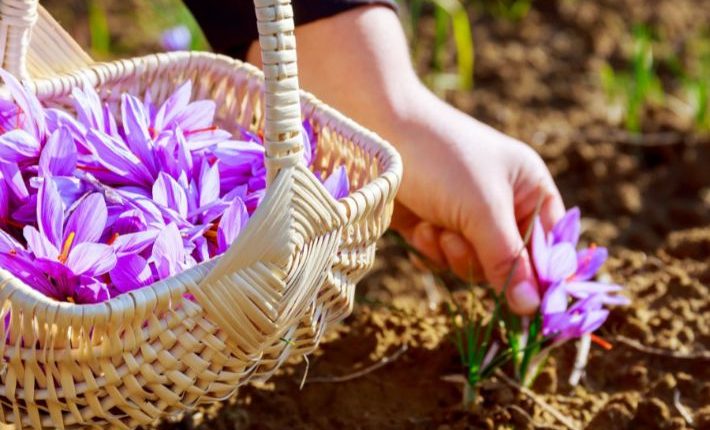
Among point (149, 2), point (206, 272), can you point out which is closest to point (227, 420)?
point (206, 272)

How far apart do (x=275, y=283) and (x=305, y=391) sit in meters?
0.59

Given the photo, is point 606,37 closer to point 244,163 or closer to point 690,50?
point 690,50

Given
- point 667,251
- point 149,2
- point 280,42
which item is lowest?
point 667,251

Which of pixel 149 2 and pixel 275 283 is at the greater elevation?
pixel 275 283

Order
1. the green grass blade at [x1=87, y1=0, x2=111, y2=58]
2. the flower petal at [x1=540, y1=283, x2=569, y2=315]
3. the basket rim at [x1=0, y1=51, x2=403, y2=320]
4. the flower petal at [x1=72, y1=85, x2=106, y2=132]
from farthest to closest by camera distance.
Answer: the green grass blade at [x1=87, y1=0, x2=111, y2=58], the flower petal at [x1=540, y1=283, x2=569, y2=315], the flower petal at [x1=72, y1=85, x2=106, y2=132], the basket rim at [x1=0, y1=51, x2=403, y2=320]

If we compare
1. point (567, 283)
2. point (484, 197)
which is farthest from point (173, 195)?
point (567, 283)

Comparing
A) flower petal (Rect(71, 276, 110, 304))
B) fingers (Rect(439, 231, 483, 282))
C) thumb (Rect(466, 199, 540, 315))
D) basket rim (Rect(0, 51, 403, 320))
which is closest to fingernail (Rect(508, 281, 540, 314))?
thumb (Rect(466, 199, 540, 315))

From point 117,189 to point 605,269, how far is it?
43.7 inches

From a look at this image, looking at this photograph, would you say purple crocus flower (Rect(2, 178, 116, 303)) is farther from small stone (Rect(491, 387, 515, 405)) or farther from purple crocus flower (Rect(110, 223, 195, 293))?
small stone (Rect(491, 387, 515, 405))

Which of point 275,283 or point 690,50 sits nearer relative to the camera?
point 275,283

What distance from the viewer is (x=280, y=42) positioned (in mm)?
1154

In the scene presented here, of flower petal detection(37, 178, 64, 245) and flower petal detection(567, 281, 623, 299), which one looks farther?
flower petal detection(567, 281, 623, 299)

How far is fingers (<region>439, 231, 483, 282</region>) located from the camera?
1.82 metres

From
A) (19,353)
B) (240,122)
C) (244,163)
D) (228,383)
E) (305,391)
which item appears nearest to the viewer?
(19,353)
